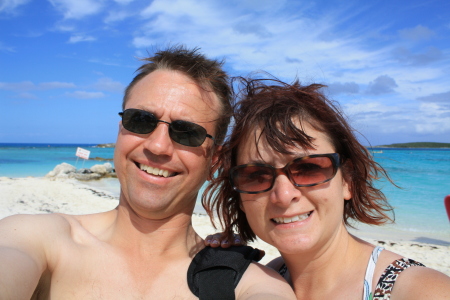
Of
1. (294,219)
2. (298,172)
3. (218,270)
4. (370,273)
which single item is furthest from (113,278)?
(370,273)

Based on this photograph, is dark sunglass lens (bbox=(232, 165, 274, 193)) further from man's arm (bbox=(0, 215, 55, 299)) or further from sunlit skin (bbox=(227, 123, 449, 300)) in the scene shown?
man's arm (bbox=(0, 215, 55, 299))

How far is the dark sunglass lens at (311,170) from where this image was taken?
1999 mm

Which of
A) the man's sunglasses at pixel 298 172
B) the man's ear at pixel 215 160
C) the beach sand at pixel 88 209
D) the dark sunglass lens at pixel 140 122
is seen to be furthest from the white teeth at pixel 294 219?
the beach sand at pixel 88 209

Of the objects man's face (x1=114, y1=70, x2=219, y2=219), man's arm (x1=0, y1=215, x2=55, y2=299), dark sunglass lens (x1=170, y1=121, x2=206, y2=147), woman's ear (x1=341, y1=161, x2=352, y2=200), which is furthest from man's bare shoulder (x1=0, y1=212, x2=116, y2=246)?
woman's ear (x1=341, y1=161, x2=352, y2=200)

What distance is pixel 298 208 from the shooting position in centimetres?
201

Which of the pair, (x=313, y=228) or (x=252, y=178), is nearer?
(x=313, y=228)

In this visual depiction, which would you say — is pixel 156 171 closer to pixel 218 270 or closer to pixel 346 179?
pixel 218 270

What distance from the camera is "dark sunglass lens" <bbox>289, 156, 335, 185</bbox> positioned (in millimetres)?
1999

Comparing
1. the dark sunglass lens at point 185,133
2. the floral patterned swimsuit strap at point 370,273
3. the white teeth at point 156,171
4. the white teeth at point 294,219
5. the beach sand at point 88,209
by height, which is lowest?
the beach sand at point 88,209

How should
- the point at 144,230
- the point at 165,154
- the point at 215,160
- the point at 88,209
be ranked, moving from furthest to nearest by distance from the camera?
the point at 88,209, the point at 215,160, the point at 144,230, the point at 165,154

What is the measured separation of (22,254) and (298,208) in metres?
1.60

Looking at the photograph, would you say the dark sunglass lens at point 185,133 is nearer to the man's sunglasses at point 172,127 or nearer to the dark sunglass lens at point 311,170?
the man's sunglasses at point 172,127

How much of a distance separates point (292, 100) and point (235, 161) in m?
0.58

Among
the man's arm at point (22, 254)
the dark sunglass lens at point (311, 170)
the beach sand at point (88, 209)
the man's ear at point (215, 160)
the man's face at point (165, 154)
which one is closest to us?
the man's arm at point (22, 254)
